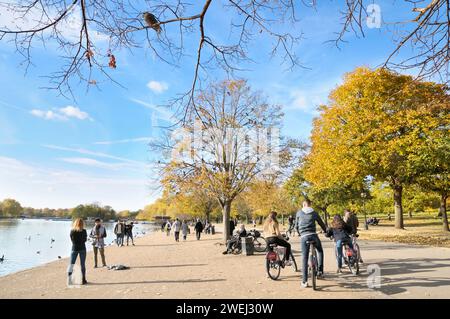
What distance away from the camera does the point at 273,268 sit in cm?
938

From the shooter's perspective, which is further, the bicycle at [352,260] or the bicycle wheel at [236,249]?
the bicycle wheel at [236,249]

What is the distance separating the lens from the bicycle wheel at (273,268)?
923 centimetres

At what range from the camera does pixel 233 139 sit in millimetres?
20781

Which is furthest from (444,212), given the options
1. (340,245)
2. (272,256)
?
(272,256)

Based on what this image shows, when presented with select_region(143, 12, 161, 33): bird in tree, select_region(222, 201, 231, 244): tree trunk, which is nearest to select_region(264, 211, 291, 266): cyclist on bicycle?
select_region(143, 12, 161, 33): bird in tree

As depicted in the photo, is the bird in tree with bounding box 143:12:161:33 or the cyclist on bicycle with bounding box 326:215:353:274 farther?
the cyclist on bicycle with bounding box 326:215:353:274

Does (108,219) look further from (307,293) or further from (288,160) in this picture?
(307,293)

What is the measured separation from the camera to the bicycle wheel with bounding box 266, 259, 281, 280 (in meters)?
9.23

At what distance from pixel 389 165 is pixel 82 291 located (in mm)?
22267

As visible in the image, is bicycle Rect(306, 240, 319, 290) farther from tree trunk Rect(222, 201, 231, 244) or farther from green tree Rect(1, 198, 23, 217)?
green tree Rect(1, 198, 23, 217)

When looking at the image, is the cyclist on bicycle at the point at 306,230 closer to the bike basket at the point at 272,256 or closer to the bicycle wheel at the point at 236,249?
the bike basket at the point at 272,256

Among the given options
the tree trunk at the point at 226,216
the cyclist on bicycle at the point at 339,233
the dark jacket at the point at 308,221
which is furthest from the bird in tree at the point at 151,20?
the tree trunk at the point at 226,216

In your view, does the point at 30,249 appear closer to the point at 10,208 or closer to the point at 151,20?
the point at 151,20
